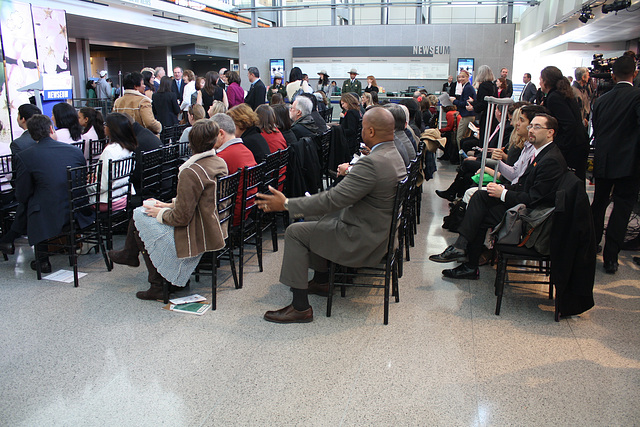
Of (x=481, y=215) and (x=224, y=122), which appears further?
(x=224, y=122)

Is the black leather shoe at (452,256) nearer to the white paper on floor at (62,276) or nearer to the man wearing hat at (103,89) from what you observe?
the white paper on floor at (62,276)

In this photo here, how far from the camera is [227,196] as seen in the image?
322 cm

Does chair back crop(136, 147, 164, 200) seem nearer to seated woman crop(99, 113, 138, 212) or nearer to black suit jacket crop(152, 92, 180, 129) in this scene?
seated woman crop(99, 113, 138, 212)

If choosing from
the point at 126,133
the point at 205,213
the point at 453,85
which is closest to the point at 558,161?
the point at 205,213

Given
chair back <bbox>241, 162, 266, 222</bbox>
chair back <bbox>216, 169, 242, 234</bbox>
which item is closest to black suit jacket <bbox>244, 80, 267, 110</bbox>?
chair back <bbox>241, 162, 266, 222</bbox>

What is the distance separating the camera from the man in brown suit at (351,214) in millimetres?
2814

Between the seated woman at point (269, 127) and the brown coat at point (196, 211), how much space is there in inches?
60.5

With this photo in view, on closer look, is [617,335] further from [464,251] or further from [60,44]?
[60,44]

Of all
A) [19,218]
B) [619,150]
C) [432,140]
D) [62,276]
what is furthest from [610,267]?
[19,218]

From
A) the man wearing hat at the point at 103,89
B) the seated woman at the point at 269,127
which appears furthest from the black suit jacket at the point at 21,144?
the man wearing hat at the point at 103,89

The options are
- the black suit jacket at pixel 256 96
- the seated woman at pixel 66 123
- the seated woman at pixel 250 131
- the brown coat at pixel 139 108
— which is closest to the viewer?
the seated woman at pixel 250 131

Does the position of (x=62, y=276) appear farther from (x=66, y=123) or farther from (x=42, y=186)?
(x=66, y=123)

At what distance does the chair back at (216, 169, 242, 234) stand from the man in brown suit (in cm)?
32

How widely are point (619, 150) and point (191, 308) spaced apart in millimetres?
3463
